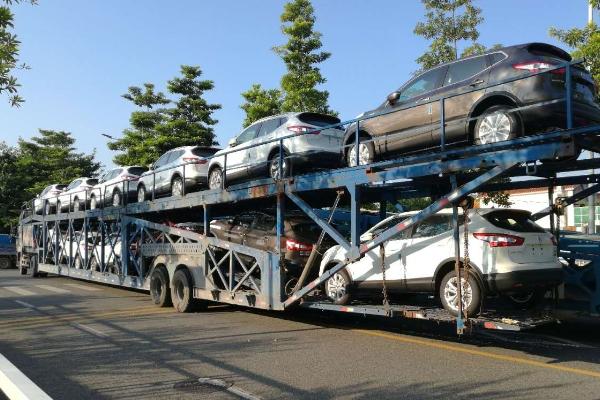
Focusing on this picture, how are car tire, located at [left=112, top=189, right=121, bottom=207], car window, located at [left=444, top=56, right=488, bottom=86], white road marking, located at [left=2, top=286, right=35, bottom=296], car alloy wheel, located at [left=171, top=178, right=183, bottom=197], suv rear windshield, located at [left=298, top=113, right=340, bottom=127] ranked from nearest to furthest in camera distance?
car window, located at [left=444, top=56, right=488, bottom=86] → suv rear windshield, located at [left=298, top=113, right=340, bottom=127] → car alloy wheel, located at [left=171, top=178, right=183, bottom=197] → white road marking, located at [left=2, top=286, right=35, bottom=296] → car tire, located at [left=112, top=189, right=121, bottom=207]

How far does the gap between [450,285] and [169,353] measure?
385 cm

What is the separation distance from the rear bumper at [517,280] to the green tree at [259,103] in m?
18.2

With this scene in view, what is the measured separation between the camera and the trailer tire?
11758 mm

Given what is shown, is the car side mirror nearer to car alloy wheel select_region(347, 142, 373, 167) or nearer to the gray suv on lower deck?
car alloy wheel select_region(347, 142, 373, 167)

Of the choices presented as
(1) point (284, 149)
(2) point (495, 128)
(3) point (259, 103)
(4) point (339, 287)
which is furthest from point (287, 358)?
(3) point (259, 103)

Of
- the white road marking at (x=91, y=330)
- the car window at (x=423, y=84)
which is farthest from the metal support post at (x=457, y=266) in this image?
the white road marking at (x=91, y=330)

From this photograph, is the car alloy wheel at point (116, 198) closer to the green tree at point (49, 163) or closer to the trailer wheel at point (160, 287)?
the trailer wheel at point (160, 287)

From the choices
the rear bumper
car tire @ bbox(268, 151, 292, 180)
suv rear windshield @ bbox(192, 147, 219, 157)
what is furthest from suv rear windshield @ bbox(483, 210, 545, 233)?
suv rear windshield @ bbox(192, 147, 219, 157)

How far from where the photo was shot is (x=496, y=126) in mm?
7113

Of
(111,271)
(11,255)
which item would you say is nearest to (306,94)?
(111,271)

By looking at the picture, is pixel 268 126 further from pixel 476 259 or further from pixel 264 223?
pixel 476 259

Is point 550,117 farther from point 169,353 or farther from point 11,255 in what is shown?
point 11,255

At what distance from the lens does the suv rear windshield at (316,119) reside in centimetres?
1097

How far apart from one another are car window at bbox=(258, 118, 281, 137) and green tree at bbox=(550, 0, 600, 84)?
6.18 meters
